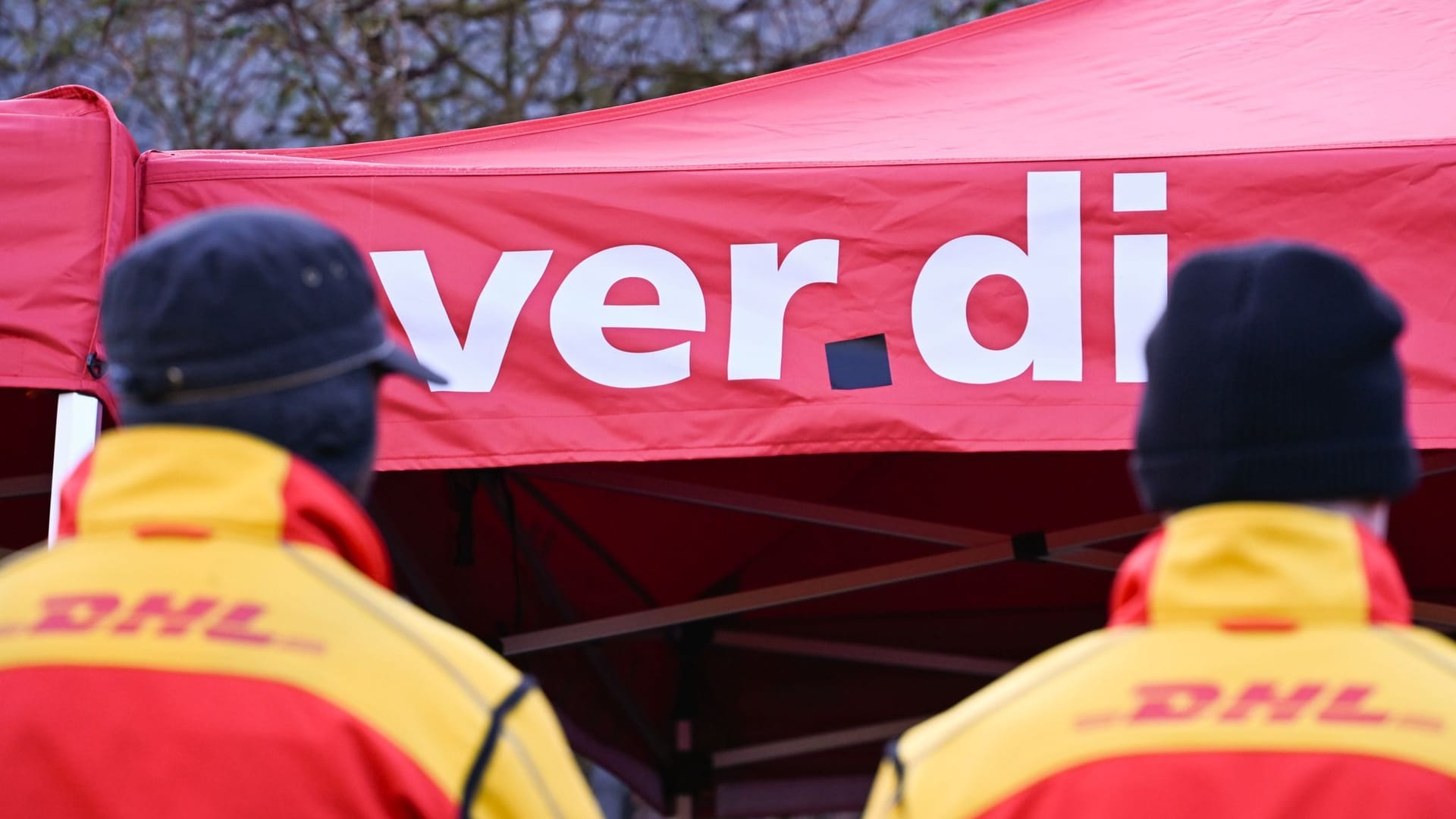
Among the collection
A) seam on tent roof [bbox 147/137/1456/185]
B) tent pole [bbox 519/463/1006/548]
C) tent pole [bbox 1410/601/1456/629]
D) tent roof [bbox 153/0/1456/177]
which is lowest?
tent pole [bbox 1410/601/1456/629]

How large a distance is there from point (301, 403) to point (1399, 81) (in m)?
2.44

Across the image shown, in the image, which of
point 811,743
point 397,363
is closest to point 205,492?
point 397,363

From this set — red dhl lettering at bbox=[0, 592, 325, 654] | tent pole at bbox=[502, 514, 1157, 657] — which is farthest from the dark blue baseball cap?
tent pole at bbox=[502, 514, 1157, 657]

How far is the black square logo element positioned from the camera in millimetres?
2660

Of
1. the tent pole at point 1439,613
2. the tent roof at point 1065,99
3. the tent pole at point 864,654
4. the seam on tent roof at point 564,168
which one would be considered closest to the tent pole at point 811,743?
the tent pole at point 864,654

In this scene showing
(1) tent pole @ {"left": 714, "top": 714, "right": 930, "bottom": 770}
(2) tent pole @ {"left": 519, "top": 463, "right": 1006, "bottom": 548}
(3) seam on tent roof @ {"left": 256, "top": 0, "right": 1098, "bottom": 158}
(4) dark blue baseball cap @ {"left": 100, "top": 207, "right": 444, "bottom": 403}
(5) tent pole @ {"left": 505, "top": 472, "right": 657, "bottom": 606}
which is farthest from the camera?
(1) tent pole @ {"left": 714, "top": 714, "right": 930, "bottom": 770}

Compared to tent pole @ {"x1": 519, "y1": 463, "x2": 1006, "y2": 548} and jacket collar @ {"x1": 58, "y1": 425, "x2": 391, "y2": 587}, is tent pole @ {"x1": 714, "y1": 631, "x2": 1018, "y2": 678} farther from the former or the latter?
jacket collar @ {"x1": 58, "y1": 425, "x2": 391, "y2": 587}

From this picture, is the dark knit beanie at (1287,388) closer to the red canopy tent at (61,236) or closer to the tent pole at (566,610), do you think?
the red canopy tent at (61,236)

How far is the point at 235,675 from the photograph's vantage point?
3.99ft

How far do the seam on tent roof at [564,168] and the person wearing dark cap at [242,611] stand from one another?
141cm

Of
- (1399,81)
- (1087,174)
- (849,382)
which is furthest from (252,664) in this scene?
(1399,81)

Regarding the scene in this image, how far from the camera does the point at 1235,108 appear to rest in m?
3.00

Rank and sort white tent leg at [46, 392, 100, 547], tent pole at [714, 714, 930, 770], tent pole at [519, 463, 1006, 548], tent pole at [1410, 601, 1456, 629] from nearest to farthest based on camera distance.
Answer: white tent leg at [46, 392, 100, 547]
tent pole at [519, 463, 1006, 548]
tent pole at [1410, 601, 1456, 629]
tent pole at [714, 714, 930, 770]

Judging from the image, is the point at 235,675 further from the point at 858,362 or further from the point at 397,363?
the point at 858,362
